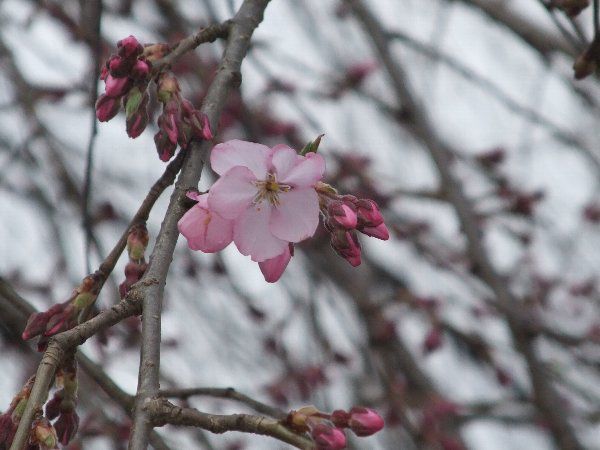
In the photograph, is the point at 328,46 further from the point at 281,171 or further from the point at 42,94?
the point at 281,171

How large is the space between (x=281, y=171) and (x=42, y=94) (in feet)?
9.66

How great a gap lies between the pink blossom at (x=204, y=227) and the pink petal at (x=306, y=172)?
13cm

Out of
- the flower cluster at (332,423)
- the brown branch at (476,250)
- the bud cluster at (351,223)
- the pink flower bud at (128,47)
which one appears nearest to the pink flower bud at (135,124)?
the pink flower bud at (128,47)

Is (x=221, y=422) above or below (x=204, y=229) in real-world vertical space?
below

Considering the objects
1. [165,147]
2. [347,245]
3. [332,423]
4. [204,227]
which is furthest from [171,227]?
[332,423]

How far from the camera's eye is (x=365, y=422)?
3.93ft

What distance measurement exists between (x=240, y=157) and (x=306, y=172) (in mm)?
133

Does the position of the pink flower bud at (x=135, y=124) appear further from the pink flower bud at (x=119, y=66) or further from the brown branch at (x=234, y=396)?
the brown branch at (x=234, y=396)

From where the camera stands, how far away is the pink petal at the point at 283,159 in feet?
4.45

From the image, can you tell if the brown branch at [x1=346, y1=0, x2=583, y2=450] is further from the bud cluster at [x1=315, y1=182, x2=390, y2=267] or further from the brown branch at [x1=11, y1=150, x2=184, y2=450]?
the brown branch at [x1=11, y1=150, x2=184, y2=450]

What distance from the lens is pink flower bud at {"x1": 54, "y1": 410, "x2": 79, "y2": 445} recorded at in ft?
4.18

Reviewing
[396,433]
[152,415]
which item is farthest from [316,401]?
[152,415]

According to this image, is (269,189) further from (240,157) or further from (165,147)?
(165,147)

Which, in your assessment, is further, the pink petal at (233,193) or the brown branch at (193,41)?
the brown branch at (193,41)
